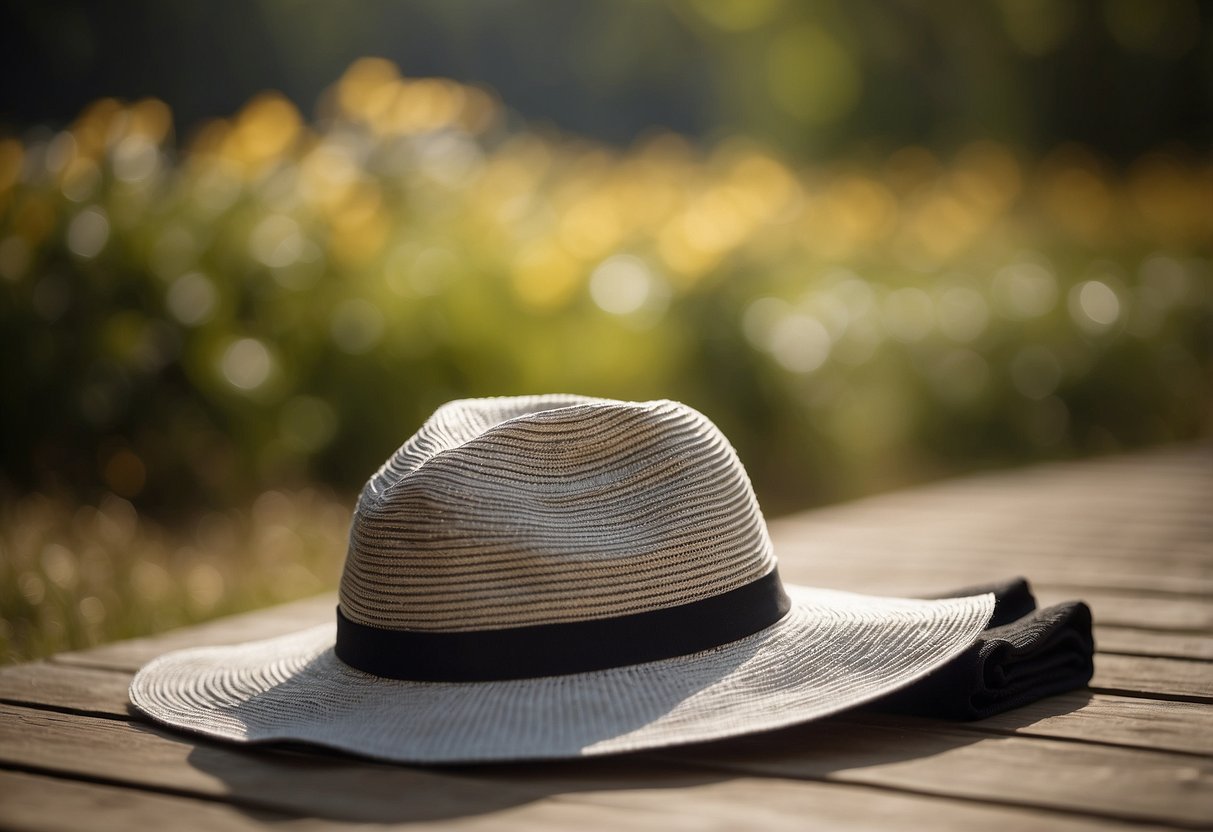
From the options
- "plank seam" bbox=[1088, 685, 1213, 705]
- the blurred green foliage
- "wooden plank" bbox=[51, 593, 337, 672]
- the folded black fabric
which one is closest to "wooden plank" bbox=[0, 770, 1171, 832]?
the folded black fabric

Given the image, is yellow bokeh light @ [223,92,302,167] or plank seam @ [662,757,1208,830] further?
yellow bokeh light @ [223,92,302,167]

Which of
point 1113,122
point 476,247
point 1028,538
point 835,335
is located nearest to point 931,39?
point 1113,122

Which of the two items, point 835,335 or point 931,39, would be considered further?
point 931,39

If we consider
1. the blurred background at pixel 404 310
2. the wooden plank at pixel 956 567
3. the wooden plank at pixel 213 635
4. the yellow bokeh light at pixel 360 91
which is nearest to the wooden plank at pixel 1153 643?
the wooden plank at pixel 956 567

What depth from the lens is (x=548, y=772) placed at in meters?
1.62

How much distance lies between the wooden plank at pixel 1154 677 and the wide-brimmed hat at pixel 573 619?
1.14 feet

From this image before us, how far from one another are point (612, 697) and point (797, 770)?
25 centimetres

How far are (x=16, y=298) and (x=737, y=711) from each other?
10.6 ft

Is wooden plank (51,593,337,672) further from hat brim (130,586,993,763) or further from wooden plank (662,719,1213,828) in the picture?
wooden plank (662,719,1213,828)

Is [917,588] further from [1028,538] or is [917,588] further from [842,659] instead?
[842,659]

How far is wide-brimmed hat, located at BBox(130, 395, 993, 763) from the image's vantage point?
5.46 ft

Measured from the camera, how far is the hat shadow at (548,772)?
1521 mm

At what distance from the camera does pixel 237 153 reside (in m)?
4.80

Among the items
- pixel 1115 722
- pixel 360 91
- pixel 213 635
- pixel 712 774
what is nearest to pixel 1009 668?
pixel 1115 722
